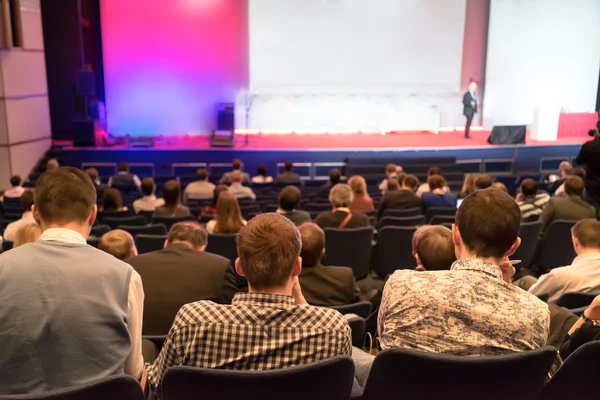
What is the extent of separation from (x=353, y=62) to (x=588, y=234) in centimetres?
1135

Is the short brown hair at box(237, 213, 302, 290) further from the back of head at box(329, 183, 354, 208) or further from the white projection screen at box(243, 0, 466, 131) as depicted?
the white projection screen at box(243, 0, 466, 131)

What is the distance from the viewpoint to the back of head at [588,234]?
3.65 meters

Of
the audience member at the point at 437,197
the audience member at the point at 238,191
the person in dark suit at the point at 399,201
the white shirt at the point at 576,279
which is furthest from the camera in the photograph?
the audience member at the point at 238,191

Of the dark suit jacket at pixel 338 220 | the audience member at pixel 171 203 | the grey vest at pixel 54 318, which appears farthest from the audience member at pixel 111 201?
the grey vest at pixel 54 318

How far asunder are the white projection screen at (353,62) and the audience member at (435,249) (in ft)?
38.5

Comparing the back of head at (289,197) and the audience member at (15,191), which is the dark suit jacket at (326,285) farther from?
the audience member at (15,191)

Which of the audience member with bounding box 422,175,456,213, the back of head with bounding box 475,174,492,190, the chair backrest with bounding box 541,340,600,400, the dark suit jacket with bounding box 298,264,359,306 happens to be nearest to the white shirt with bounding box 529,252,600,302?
the dark suit jacket with bounding box 298,264,359,306

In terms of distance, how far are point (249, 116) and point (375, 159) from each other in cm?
404

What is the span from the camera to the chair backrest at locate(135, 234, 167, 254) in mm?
4707

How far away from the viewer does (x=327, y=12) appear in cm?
1407

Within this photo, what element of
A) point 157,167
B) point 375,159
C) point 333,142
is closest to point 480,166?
point 375,159

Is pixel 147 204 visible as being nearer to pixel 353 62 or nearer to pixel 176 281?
pixel 176 281

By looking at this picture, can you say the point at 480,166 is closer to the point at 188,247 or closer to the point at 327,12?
the point at 327,12

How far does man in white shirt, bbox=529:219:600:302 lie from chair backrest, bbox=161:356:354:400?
213 cm
